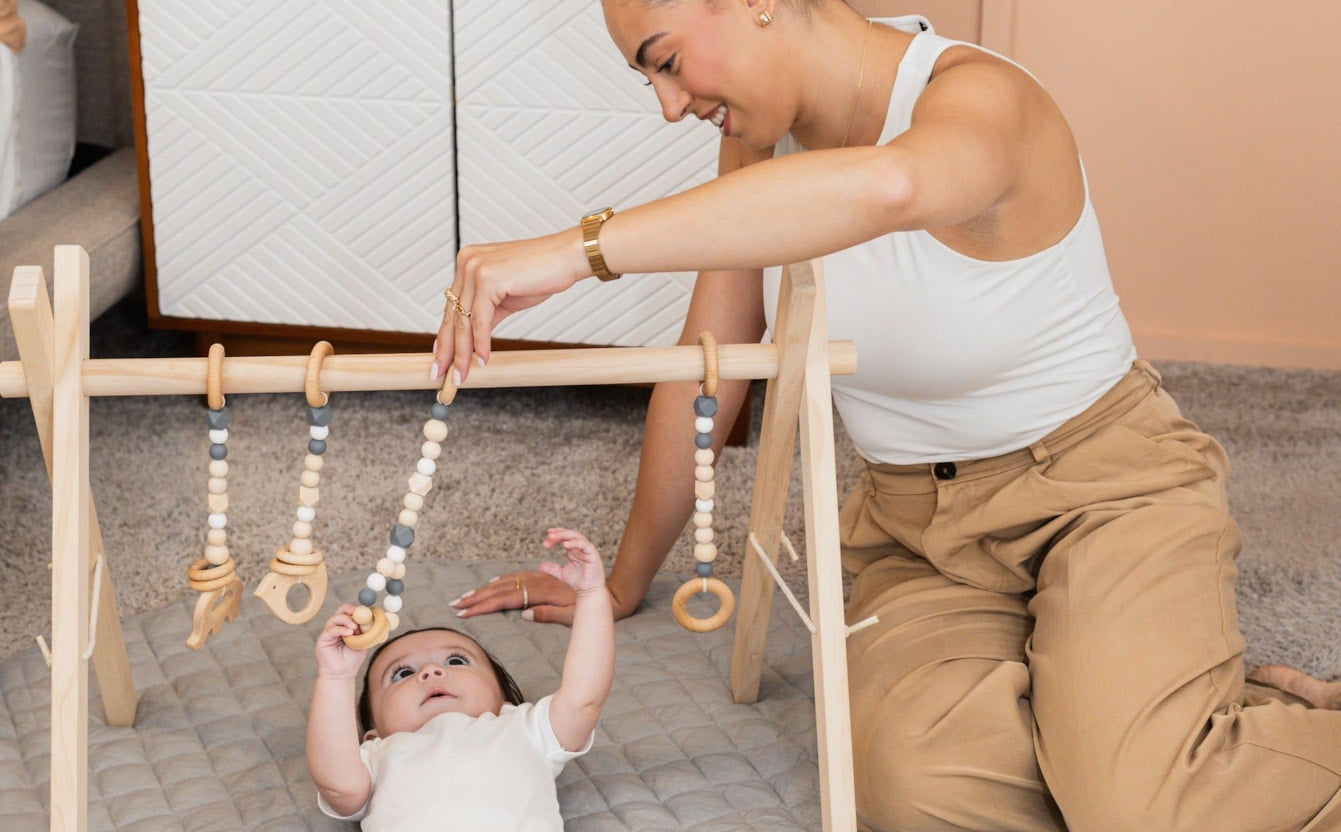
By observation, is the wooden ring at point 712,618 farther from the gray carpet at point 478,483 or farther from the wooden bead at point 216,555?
the gray carpet at point 478,483

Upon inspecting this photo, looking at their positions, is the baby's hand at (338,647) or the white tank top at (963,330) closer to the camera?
the baby's hand at (338,647)

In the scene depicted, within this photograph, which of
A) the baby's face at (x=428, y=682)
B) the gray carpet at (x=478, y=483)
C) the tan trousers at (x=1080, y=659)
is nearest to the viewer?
the tan trousers at (x=1080, y=659)

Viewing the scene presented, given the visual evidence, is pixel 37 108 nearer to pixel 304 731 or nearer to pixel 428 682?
pixel 304 731

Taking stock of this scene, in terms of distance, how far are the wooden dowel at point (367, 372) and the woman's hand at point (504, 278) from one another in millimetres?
54

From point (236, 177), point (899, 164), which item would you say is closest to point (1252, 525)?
point (899, 164)

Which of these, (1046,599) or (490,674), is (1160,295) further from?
(490,674)

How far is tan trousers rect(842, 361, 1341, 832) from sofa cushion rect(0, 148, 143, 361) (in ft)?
4.29

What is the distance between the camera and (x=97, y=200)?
7.10 ft

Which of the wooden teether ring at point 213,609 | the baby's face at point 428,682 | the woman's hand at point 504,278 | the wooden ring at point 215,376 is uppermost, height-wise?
the woman's hand at point 504,278

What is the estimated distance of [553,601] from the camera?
159 centimetres

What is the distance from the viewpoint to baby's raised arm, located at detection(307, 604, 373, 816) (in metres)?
1.09

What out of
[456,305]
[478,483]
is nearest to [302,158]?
[478,483]

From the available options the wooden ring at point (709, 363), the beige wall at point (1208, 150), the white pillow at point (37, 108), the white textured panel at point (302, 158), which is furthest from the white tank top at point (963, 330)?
the white pillow at point (37, 108)

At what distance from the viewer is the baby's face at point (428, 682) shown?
1232mm
